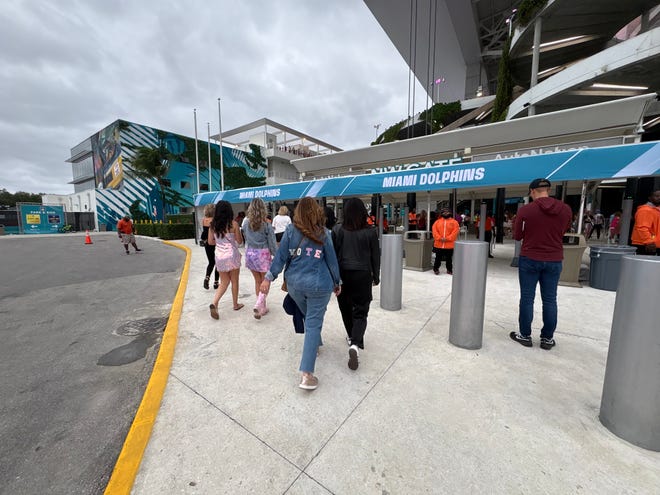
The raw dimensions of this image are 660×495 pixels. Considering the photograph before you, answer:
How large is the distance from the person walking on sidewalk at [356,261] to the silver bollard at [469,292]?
108cm

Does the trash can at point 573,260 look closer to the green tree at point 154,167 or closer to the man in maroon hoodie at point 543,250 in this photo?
Answer: the man in maroon hoodie at point 543,250

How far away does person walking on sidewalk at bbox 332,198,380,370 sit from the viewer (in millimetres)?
2750

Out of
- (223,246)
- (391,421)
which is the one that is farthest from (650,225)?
(223,246)

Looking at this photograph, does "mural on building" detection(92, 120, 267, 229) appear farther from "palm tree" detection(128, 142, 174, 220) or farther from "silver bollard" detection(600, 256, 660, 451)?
"silver bollard" detection(600, 256, 660, 451)

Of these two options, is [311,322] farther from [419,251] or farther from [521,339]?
[419,251]

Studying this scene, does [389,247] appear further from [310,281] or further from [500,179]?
[500,179]

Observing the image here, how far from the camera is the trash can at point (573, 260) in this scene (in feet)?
19.2

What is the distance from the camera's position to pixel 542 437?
1916 mm

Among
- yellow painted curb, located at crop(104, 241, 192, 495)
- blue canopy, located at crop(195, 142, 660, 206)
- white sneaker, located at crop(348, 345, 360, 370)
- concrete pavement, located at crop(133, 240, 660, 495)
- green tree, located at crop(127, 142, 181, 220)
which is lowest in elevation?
yellow painted curb, located at crop(104, 241, 192, 495)

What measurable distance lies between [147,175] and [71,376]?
105ft

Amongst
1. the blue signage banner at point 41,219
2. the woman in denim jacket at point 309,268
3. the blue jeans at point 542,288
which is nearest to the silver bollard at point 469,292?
the blue jeans at point 542,288

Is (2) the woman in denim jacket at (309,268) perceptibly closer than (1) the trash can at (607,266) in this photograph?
Yes

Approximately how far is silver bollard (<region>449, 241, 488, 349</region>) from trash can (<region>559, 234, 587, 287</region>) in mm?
4261

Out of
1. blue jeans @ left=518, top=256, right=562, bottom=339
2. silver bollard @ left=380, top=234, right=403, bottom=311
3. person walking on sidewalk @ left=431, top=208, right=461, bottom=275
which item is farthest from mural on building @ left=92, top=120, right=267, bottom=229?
blue jeans @ left=518, top=256, right=562, bottom=339
